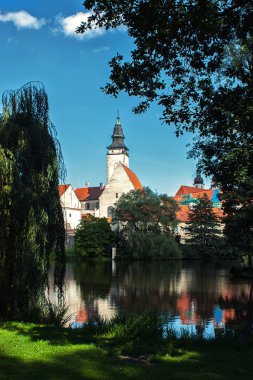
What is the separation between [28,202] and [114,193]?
241ft

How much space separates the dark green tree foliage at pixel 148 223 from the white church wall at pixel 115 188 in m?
20.5

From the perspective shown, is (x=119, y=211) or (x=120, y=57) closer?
(x=120, y=57)

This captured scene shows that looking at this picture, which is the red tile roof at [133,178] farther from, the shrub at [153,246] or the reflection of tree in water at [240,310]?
the reflection of tree in water at [240,310]

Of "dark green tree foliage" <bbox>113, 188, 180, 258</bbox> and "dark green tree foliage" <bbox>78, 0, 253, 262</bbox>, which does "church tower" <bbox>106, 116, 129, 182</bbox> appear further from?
"dark green tree foliage" <bbox>78, 0, 253, 262</bbox>

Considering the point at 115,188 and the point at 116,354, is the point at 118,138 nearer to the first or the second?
the point at 115,188

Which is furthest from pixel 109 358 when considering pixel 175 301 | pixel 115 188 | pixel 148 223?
pixel 115 188

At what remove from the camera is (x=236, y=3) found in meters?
6.39

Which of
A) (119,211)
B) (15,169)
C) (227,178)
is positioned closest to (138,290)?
(227,178)

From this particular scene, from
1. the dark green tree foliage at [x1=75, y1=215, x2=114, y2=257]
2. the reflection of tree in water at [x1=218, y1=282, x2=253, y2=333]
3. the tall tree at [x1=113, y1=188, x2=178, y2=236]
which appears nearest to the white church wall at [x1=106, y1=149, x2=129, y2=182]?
the dark green tree foliage at [x1=75, y1=215, x2=114, y2=257]

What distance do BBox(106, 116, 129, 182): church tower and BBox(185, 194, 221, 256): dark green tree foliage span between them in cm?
3738

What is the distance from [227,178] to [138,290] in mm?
13628

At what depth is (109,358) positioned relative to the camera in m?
6.51

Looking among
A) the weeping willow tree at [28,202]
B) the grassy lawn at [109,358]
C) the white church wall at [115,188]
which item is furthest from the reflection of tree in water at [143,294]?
the white church wall at [115,188]

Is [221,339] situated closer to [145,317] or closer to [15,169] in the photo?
[145,317]
